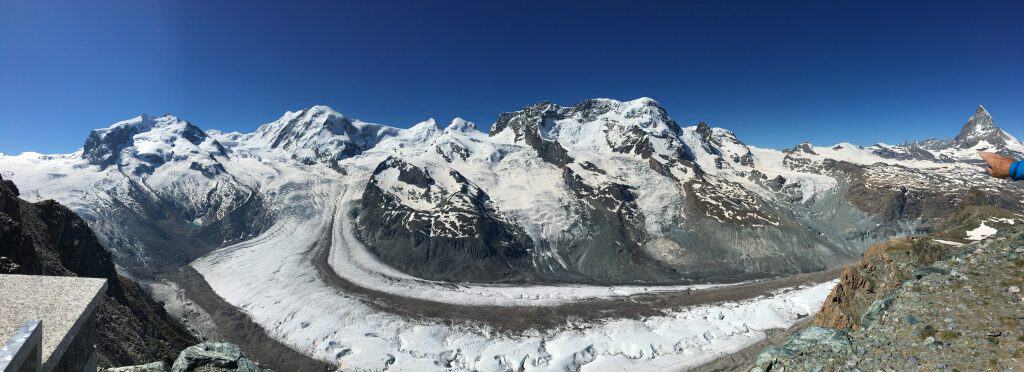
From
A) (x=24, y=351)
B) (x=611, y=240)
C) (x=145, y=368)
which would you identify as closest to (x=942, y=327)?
(x=24, y=351)

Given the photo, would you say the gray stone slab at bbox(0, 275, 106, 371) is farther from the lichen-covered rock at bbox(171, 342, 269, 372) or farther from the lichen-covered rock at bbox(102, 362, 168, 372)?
the lichen-covered rock at bbox(171, 342, 269, 372)

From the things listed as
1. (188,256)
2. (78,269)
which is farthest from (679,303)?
(188,256)

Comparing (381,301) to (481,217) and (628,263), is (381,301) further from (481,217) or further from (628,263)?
(628,263)

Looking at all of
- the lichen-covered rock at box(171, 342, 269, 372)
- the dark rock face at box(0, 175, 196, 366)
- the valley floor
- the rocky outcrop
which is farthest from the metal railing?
the valley floor

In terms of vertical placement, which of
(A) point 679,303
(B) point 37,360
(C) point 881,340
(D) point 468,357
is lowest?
(D) point 468,357

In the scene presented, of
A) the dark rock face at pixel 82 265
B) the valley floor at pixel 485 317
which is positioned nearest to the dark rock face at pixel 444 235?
the valley floor at pixel 485 317

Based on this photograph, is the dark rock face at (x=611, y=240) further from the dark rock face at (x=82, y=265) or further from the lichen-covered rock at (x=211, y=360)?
the lichen-covered rock at (x=211, y=360)
